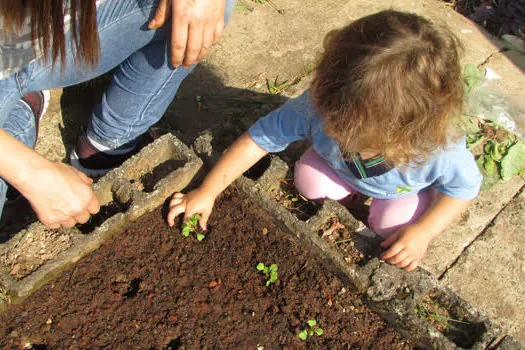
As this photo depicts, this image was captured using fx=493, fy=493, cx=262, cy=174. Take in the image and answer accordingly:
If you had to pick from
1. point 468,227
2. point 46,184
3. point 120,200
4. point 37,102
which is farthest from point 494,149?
point 37,102

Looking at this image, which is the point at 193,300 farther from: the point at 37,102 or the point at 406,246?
the point at 37,102

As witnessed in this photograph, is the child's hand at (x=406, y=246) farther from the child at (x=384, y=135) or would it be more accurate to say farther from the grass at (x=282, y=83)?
the grass at (x=282, y=83)

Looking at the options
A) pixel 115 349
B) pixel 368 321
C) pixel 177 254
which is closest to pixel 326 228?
pixel 368 321

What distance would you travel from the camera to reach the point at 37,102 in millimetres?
2510

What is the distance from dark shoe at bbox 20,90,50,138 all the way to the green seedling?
1.38m

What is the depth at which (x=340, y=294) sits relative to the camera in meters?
2.02

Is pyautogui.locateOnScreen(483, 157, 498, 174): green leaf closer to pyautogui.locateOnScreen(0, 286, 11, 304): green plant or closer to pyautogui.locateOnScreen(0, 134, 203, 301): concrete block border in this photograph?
pyautogui.locateOnScreen(0, 134, 203, 301): concrete block border

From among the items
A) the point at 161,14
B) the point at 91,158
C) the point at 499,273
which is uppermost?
the point at 161,14

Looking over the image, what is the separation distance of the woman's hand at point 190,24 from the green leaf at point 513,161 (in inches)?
67.1

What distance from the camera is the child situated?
1.53 m

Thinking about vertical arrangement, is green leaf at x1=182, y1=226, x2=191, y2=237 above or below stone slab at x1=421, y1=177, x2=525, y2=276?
above

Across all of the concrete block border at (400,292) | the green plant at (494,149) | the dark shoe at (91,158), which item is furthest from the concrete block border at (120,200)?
the green plant at (494,149)

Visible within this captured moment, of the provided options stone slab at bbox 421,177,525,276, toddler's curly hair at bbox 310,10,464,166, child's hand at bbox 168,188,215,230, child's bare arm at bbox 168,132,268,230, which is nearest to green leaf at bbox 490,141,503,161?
stone slab at bbox 421,177,525,276

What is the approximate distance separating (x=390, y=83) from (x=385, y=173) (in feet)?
2.04
